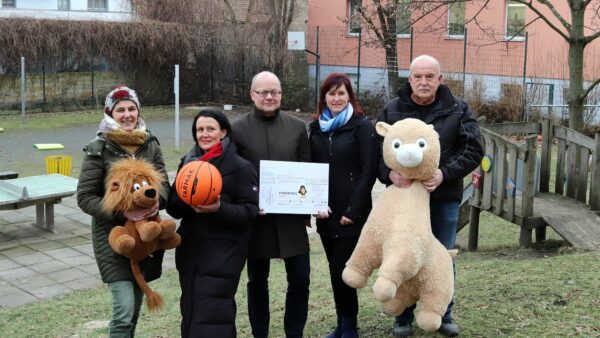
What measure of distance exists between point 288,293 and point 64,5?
129 feet

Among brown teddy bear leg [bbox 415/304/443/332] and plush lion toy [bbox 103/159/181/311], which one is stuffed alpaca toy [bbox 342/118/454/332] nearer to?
brown teddy bear leg [bbox 415/304/443/332]

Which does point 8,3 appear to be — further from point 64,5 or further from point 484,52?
point 484,52

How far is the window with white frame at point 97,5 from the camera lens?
136 feet

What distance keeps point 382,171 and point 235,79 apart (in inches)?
932

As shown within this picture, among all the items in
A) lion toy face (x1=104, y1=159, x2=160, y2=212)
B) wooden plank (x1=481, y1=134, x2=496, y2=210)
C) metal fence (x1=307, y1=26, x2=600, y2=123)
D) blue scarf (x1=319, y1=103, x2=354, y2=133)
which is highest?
metal fence (x1=307, y1=26, x2=600, y2=123)

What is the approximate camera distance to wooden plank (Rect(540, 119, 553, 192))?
892 centimetres

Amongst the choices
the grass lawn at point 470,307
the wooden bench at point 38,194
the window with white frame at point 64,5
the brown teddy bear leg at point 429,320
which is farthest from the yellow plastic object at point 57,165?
the window with white frame at point 64,5

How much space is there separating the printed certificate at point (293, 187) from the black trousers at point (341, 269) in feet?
0.89

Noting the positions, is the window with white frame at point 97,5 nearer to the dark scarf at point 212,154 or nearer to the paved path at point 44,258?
the paved path at point 44,258

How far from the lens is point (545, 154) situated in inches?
357

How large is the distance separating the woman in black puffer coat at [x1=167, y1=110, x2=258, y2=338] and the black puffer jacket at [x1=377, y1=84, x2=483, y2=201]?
0.96 m

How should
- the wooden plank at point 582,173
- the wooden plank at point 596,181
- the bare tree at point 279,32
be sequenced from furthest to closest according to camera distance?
the bare tree at point 279,32, the wooden plank at point 582,173, the wooden plank at point 596,181

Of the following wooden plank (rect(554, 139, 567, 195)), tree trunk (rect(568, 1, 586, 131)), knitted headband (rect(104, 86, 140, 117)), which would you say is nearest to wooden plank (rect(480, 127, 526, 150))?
wooden plank (rect(554, 139, 567, 195))

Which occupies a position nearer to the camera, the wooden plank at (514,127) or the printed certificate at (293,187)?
the printed certificate at (293,187)
